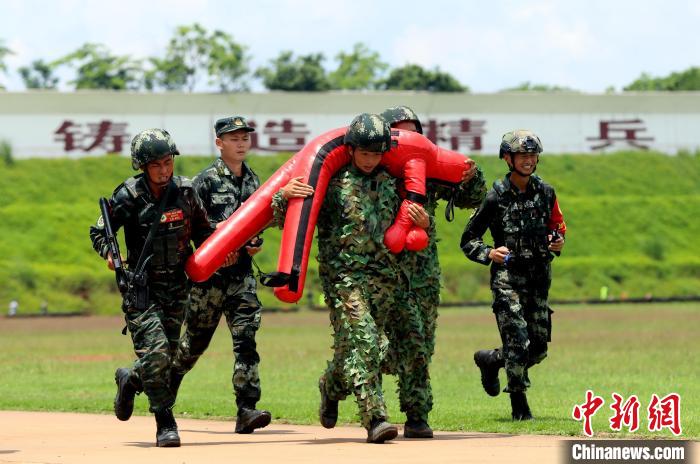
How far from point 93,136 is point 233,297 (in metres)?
66.5

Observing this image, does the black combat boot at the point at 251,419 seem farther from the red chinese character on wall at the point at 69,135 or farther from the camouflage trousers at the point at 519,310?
the red chinese character on wall at the point at 69,135

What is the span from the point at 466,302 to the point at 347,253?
49.5 m

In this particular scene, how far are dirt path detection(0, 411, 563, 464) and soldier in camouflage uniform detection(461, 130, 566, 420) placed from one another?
1.28m

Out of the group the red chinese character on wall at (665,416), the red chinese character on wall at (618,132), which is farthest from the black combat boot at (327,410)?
the red chinese character on wall at (618,132)

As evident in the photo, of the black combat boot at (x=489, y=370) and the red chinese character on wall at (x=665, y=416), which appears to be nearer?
the red chinese character on wall at (x=665, y=416)

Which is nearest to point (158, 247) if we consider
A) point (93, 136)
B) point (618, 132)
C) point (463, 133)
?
point (93, 136)

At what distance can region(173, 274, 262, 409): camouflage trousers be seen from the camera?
13117 mm

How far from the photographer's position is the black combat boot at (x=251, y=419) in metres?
12.9

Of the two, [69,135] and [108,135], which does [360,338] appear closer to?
[108,135]

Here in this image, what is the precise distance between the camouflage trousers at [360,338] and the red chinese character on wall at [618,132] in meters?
72.2

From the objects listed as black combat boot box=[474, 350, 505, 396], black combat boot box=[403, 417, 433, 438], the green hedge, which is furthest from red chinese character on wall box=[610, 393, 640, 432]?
the green hedge

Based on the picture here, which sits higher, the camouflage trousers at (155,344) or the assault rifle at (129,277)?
the assault rifle at (129,277)

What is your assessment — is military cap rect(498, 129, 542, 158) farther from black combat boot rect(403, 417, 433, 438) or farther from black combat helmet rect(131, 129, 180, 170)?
black combat helmet rect(131, 129, 180, 170)

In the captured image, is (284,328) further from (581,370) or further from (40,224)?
(40,224)
